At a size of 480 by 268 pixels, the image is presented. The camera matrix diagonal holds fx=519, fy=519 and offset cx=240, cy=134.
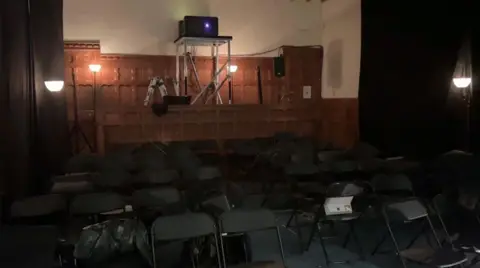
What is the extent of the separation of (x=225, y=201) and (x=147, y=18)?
7713 millimetres

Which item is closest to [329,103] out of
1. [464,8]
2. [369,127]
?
[369,127]

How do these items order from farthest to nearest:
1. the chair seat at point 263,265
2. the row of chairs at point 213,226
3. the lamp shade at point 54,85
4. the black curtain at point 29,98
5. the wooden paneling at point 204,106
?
the wooden paneling at point 204,106, the lamp shade at point 54,85, the black curtain at point 29,98, the row of chairs at point 213,226, the chair seat at point 263,265

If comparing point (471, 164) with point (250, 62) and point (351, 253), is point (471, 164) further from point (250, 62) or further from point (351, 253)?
point (250, 62)

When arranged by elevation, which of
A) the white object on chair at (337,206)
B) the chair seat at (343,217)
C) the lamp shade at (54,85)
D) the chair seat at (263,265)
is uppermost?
the lamp shade at (54,85)

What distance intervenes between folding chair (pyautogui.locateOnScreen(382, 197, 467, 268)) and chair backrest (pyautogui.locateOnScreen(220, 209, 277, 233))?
1.09 metres

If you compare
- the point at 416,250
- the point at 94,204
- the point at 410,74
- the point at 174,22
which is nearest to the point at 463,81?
the point at 410,74

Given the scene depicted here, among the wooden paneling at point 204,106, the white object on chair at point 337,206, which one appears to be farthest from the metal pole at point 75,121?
the white object on chair at point 337,206

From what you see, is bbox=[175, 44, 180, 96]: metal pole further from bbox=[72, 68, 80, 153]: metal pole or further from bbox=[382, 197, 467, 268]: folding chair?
bbox=[382, 197, 467, 268]: folding chair

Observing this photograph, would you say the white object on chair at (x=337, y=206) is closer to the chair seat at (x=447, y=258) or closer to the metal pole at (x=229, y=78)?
the chair seat at (x=447, y=258)

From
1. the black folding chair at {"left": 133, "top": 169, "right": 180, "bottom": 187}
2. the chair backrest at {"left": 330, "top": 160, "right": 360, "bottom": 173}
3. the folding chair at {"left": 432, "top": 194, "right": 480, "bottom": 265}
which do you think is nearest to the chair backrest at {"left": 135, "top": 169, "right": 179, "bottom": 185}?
the black folding chair at {"left": 133, "top": 169, "right": 180, "bottom": 187}

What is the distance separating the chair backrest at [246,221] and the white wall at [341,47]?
22.4 feet

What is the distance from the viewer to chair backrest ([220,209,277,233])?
414cm

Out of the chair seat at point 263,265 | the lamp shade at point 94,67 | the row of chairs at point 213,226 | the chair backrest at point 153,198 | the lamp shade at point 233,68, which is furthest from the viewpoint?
the lamp shade at point 233,68

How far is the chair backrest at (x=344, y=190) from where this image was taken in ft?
17.4
